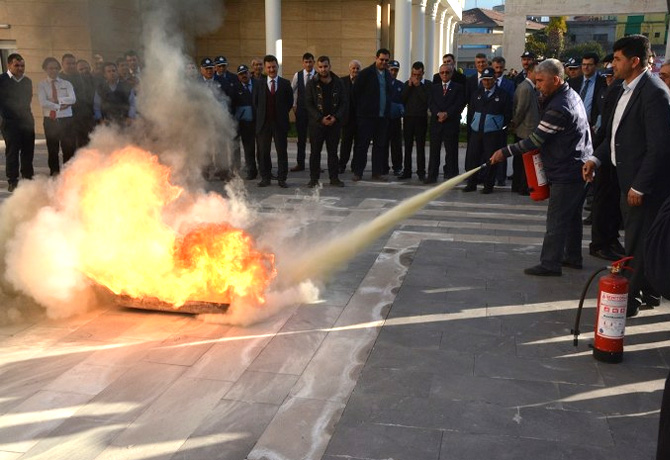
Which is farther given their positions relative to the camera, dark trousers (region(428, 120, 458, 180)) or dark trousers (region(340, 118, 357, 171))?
dark trousers (region(340, 118, 357, 171))

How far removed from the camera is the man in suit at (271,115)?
11.2 m

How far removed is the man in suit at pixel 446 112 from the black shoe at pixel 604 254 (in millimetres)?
4313

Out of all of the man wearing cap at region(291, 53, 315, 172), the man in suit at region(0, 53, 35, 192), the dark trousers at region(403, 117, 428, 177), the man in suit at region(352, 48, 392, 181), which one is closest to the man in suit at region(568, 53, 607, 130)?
the dark trousers at region(403, 117, 428, 177)

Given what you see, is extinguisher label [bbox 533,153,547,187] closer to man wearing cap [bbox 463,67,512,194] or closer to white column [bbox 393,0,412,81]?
man wearing cap [bbox 463,67,512,194]

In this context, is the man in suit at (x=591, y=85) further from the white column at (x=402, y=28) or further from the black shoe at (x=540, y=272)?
the white column at (x=402, y=28)

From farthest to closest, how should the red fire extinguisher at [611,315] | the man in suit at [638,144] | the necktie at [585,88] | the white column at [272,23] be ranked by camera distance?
1. the white column at [272,23]
2. the necktie at [585,88]
3. the man in suit at [638,144]
4. the red fire extinguisher at [611,315]

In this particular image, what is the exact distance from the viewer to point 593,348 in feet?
15.5

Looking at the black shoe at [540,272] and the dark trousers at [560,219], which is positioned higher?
the dark trousers at [560,219]

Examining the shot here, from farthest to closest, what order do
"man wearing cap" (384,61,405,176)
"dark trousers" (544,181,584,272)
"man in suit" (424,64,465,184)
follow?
"man wearing cap" (384,61,405,176) < "man in suit" (424,64,465,184) < "dark trousers" (544,181,584,272)

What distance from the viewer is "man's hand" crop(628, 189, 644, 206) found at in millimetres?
5301

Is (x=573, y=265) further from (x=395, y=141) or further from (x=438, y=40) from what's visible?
(x=438, y=40)

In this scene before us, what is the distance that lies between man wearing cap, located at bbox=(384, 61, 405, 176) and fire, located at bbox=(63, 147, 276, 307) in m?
7.03

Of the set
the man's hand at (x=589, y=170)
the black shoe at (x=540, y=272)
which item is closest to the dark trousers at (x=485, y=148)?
the black shoe at (x=540, y=272)

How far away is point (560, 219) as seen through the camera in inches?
251
